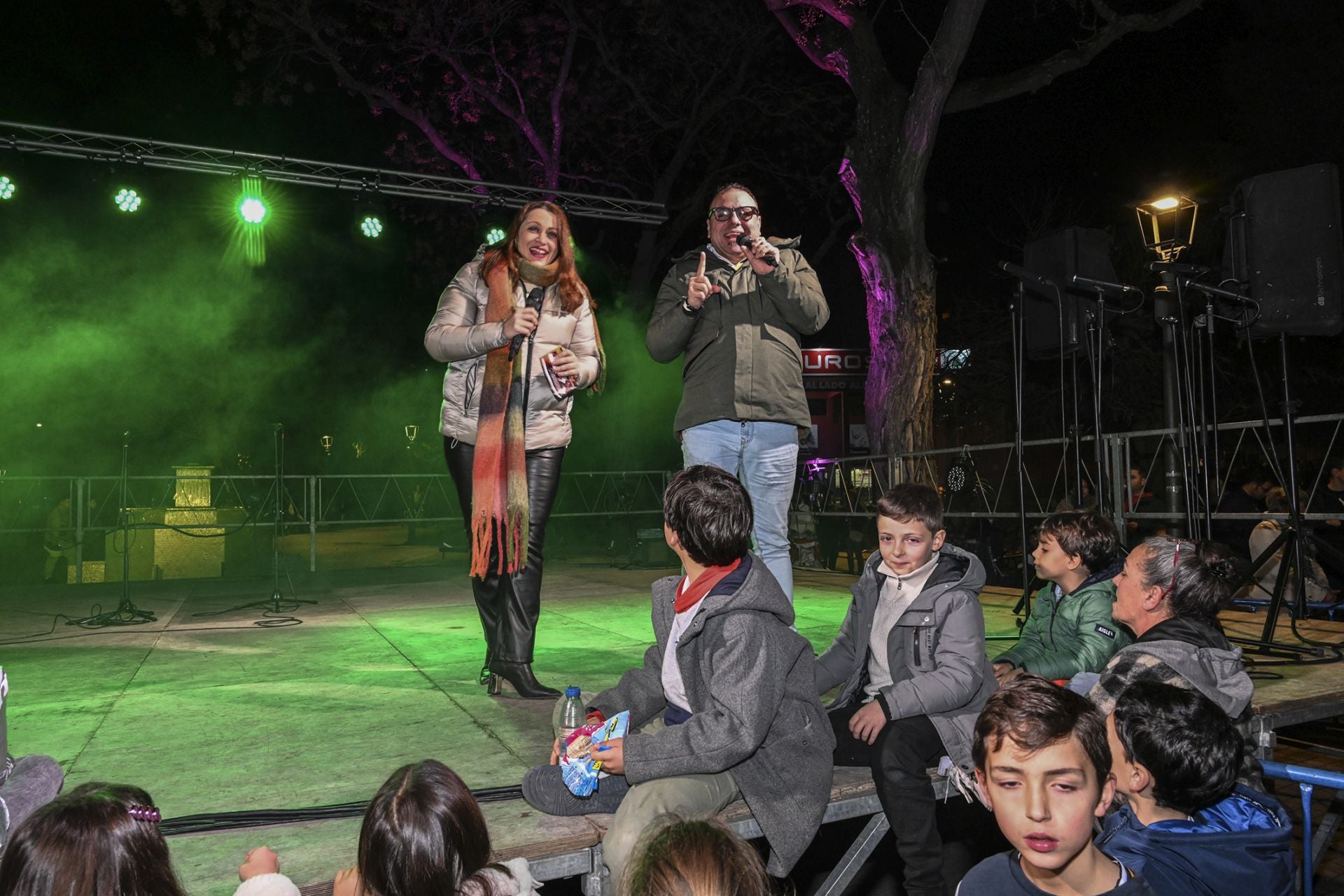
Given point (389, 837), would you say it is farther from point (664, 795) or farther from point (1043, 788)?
point (1043, 788)

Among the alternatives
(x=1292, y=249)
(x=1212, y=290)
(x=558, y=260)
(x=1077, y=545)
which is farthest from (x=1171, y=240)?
(x=558, y=260)

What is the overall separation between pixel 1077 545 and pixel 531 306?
2.30m

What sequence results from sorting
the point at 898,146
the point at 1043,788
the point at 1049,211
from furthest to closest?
the point at 1049,211 < the point at 898,146 < the point at 1043,788

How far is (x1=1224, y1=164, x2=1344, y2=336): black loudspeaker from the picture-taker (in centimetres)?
436

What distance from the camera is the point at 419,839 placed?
1.65m

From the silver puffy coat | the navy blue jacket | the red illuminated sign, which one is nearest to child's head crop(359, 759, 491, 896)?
the navy blue jacket

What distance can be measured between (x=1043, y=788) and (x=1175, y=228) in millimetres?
6521

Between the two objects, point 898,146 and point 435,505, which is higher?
point 898,146

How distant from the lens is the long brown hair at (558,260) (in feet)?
12.4

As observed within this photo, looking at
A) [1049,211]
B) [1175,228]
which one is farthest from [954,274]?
[1175,228]

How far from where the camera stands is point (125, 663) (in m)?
4.77

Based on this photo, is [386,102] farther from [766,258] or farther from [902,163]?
[766,258]

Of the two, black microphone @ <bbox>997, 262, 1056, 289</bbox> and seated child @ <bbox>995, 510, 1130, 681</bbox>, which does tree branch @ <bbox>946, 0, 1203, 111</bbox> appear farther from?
seated child @ <bbox>995, 510, 1130, 681</bbox>

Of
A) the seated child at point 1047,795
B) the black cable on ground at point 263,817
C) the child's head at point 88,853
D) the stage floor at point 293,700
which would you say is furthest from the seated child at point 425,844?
the seated child at point 1047,795
